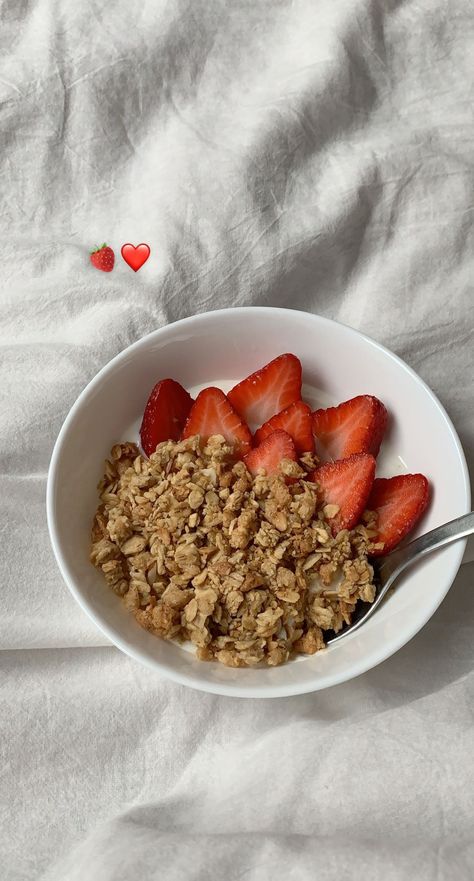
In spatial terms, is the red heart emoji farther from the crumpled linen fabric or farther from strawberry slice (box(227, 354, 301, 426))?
strawberry slice (box(227, 354, 301, 426))

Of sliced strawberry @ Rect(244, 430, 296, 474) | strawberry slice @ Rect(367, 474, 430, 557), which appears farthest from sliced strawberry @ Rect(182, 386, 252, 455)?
strawberry slice @ Rect(367, 474, 430, 557)

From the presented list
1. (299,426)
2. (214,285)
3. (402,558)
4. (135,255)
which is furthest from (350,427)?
(135,255)

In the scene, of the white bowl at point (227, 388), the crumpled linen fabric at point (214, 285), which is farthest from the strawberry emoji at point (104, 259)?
the white bowl at point (227, 388)

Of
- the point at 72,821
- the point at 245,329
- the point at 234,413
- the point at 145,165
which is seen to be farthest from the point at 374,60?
the point at 72,821

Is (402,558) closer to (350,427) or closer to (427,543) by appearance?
(427,543)

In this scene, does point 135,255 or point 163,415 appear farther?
point 135,255

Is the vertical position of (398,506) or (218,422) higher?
(218,422)

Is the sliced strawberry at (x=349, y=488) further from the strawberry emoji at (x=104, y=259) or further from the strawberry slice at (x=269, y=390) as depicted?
the strawberry emoji at (x=104, y=259)
